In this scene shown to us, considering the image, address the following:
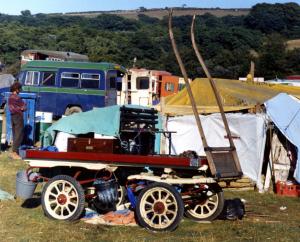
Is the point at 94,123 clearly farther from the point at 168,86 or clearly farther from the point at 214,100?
the point at 168,86

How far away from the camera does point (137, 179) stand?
325 inches

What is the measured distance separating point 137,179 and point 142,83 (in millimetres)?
20841

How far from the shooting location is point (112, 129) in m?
10.1

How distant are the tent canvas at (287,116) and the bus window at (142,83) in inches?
623

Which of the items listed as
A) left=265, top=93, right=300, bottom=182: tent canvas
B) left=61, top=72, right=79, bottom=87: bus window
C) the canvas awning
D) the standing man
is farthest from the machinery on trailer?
left=61, top=72, right=79, bottom=87: bus window

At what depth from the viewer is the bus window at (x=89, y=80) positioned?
22984 millimetres

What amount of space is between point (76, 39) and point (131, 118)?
55821 millimetres

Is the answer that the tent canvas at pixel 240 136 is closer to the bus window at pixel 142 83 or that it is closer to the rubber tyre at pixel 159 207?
the rubber tyre at pixel 159 207

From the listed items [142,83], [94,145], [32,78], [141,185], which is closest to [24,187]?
[94,145]

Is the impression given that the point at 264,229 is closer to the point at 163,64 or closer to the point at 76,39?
the point at 163,64

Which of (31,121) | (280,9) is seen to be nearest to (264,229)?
(31,121)

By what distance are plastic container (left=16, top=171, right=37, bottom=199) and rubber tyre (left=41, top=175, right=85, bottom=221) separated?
3.95 ft

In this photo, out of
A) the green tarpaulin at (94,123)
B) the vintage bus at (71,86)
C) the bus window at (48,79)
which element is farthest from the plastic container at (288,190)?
the bus window at (48,79)

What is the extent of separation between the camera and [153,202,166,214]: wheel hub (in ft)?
25.4
